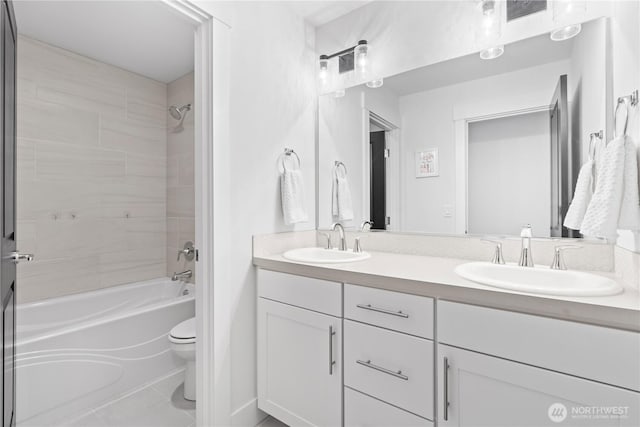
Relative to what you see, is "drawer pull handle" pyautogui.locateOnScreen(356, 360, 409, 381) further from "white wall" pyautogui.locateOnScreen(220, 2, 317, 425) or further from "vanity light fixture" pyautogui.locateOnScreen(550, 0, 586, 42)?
"vanity light fixture" pyautogui.locateOnScreen(550, 0, 586, 42)

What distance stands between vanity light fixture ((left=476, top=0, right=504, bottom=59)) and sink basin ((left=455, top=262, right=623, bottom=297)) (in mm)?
1045

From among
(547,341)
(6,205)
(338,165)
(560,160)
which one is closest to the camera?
(547,341)

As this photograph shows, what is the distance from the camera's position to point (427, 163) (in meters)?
1.75

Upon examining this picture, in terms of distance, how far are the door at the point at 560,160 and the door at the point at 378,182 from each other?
2.73 ft

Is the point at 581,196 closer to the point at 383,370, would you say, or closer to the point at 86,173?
the point at 383,370

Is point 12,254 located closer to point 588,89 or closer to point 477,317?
point 477,317

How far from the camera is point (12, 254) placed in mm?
1218

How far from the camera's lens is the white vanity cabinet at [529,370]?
812mm

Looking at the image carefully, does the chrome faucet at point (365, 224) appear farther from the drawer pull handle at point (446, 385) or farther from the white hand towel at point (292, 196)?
the drawer pull handle at point (446, 385)

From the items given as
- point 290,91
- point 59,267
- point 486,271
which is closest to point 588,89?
point 486,271

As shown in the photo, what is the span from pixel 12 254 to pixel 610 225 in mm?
2121

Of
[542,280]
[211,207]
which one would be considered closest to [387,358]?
[542,280]

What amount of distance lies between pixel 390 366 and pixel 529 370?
47cm

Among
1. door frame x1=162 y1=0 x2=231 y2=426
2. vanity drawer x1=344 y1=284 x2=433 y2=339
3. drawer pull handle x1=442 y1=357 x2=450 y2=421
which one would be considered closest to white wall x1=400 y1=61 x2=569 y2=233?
vanity drawer x1=344 y1=284 x2=433 y2=339
